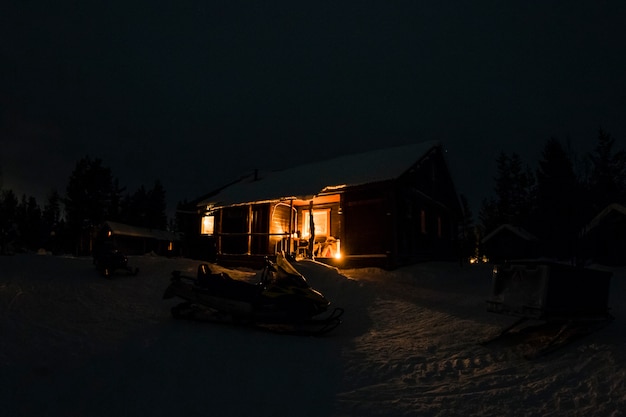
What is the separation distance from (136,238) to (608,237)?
44.8 m

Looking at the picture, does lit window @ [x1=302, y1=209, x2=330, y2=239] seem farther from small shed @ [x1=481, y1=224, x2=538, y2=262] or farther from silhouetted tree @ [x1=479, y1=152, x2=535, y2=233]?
silhouetted tree @ [x1=479, y1=152, x2=535, y2=233]

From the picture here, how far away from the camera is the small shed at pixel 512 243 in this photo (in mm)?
30719

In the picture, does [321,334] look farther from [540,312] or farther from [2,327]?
[2,327]

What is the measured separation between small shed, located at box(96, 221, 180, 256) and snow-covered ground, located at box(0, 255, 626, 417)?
118 feet

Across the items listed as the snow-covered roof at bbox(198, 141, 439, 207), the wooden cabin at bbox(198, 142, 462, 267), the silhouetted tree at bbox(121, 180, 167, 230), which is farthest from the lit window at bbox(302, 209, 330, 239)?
the silhouetted tree at bbox(121, 180, 167, 230)

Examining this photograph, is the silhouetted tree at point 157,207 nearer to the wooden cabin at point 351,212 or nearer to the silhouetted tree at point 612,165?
the wooden cabin at point 351,212

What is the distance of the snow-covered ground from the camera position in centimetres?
384

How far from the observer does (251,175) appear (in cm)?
2845

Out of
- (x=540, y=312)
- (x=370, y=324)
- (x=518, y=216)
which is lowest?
(x=370, y=324)

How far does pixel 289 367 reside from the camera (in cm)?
525

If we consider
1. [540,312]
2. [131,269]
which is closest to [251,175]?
[131,269]

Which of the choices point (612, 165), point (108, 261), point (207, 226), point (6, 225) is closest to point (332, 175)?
point (207, 226)

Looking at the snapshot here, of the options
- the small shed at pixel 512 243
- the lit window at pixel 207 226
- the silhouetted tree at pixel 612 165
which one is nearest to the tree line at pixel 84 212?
the lit window at pixel 207 226

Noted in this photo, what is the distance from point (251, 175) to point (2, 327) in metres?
22.4
